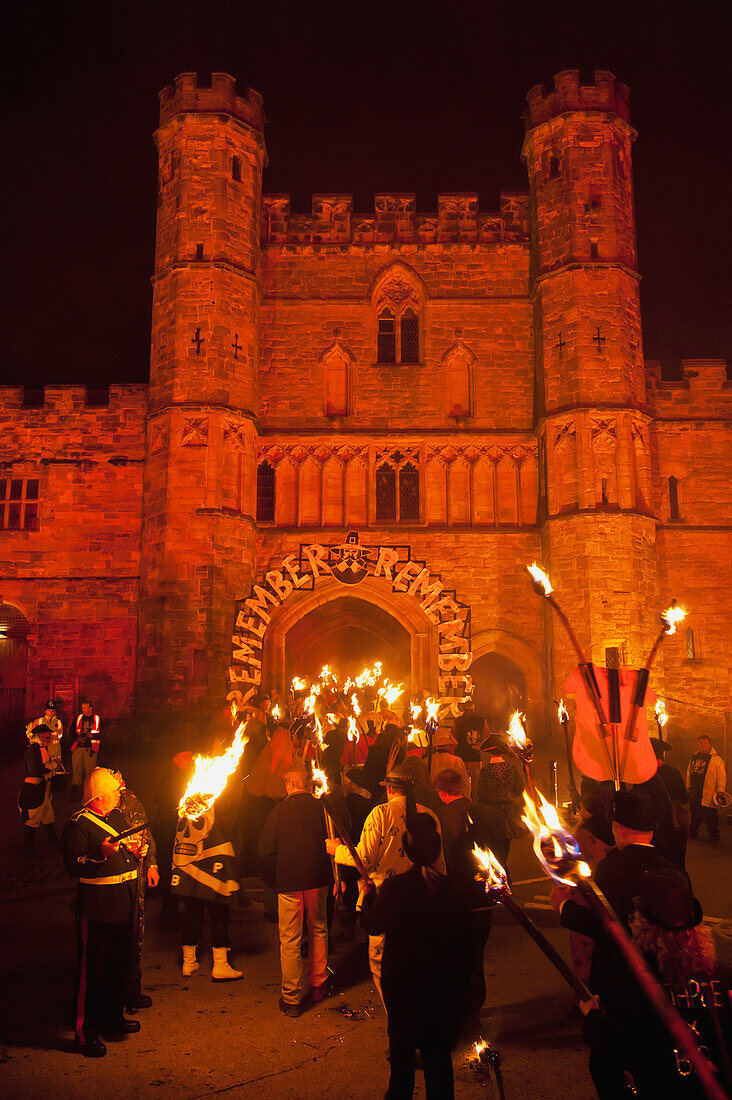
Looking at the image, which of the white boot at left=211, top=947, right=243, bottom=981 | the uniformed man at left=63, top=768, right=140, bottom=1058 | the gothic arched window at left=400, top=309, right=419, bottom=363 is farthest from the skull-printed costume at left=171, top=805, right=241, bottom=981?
the gothic arched window at left=400, top=309, right=419, bottom=363

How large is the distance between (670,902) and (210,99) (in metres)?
21.7

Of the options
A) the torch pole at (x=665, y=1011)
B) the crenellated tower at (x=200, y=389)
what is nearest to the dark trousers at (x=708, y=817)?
the torch pole at (x=665, y=1011)

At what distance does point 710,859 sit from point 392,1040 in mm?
7275

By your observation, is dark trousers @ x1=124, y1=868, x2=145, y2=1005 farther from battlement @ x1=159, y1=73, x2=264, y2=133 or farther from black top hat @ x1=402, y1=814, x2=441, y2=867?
battlement @ x1=159, y1=73, x2=264, y2=133

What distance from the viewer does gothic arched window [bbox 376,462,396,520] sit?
20781mm

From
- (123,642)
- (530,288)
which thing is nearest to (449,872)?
(123,642)

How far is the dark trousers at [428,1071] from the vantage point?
3635 mm

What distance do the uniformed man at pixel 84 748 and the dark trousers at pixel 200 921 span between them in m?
7.43

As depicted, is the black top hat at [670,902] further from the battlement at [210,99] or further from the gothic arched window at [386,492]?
the battlement at [210,99]

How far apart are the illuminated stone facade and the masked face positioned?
11.9m

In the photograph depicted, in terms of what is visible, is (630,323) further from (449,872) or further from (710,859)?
(449,872)

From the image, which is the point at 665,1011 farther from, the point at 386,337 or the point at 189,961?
the point at 386,337

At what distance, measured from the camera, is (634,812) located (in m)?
3.98

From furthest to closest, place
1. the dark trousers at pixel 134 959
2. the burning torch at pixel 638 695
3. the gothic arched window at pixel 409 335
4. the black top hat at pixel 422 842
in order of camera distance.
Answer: the gothic arched window at pixel 409 335 < the burning torch at pixel 638 695 < the dark trousers at pixel 134 959 < the black top hat at pixel 422 842
